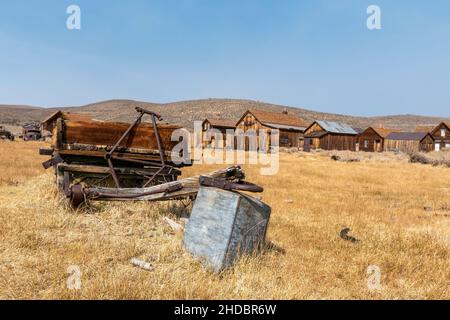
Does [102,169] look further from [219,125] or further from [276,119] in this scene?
[219,125]

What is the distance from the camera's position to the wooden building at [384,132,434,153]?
2360 inches

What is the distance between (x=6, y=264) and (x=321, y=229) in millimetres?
5677

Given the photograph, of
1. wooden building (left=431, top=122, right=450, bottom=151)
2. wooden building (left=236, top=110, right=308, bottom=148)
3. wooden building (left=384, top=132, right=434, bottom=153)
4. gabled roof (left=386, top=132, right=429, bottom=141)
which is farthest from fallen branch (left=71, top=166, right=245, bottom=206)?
wooden building (left=431, top=122, right=450, bottom=151)

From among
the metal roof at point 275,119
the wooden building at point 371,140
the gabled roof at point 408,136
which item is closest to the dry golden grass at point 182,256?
the metal roof at point 275,119

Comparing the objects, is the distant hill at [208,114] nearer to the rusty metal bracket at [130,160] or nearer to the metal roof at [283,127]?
the metal roof at [283,127]

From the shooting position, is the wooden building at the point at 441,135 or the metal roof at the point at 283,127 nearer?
the metal roof at the point at 283,127

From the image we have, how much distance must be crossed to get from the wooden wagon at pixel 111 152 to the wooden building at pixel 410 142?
5987cm

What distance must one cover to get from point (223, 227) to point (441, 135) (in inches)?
2621

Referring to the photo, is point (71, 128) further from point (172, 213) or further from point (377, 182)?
point (377, 182)

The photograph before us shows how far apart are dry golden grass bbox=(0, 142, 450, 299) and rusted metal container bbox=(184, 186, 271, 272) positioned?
176 mm

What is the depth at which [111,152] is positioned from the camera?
7.68 metres

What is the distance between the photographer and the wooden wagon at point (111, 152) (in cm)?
770
